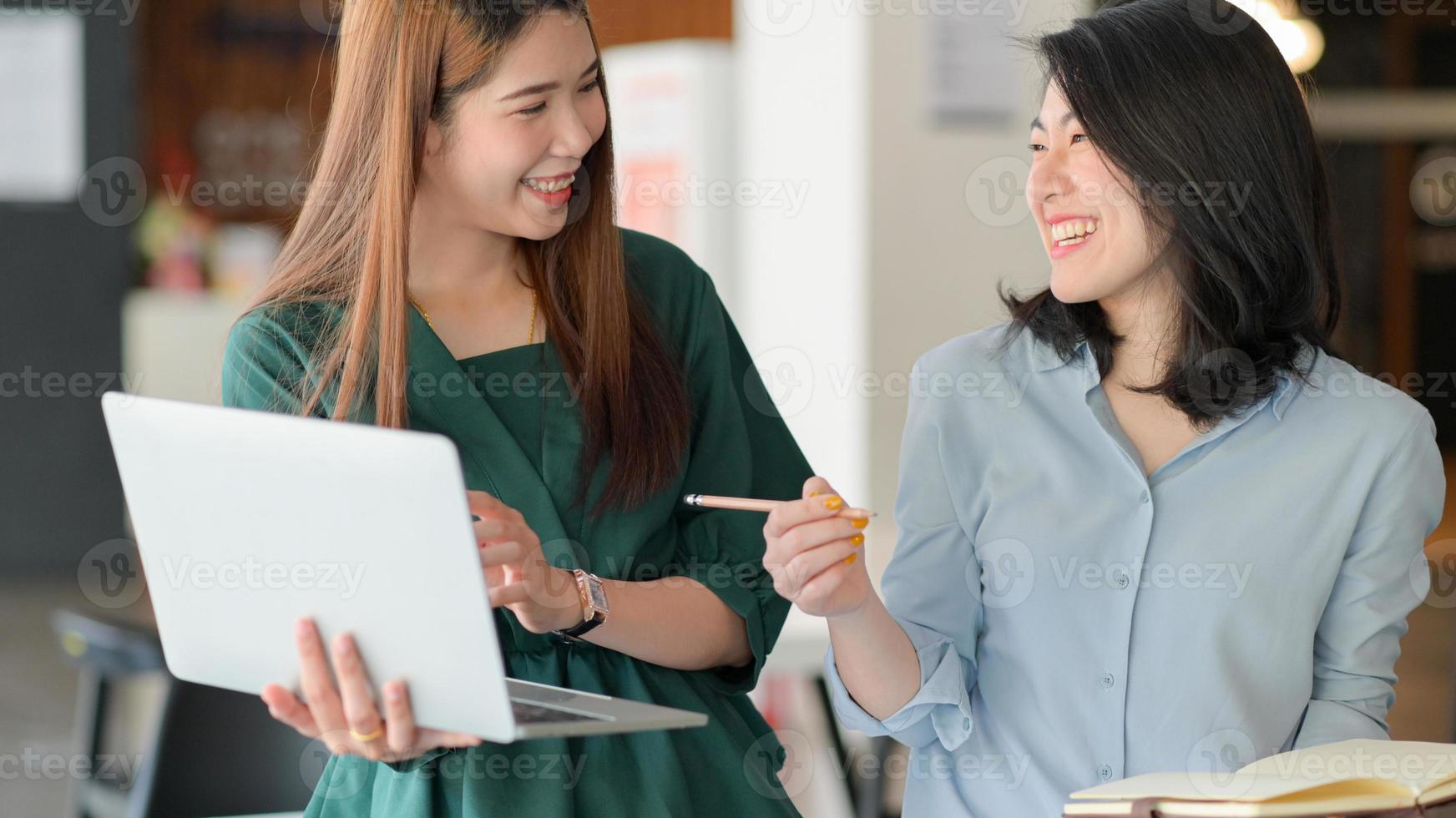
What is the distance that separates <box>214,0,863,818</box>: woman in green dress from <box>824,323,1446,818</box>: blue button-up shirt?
160 mm

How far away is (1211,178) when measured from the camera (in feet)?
4.53

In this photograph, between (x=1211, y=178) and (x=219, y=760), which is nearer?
(x=1211, y=178)

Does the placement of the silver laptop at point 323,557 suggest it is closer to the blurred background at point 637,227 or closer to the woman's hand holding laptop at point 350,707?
the woman's hand holding laptop at point 350,707

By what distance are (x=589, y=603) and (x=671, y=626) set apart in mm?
102

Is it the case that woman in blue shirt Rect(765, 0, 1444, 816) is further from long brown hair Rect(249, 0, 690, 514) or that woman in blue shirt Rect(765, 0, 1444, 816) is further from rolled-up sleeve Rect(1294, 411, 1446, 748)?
long brown hair Rect(249, 0, 690, 514)

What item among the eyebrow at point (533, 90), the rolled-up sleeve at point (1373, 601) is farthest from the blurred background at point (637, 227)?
the eyebrow at point (533, 90)

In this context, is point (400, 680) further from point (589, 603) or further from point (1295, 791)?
point (1295, 791)

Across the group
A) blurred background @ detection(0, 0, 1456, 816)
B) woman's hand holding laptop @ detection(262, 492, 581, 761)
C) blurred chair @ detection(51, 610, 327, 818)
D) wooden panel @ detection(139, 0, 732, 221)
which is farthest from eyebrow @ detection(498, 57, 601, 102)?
wooden panel @ detection(139, 0, 732, 221)

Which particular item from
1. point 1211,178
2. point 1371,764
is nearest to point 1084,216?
point 1211,178

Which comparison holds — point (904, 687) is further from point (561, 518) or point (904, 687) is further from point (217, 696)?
point (217, 696)

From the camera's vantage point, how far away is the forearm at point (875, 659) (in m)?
1.31

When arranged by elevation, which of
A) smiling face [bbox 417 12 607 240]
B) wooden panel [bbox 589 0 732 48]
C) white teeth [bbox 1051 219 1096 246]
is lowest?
white teeth [bbox 1051 219 1096 246]

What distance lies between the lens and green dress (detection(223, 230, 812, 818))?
1.33 meters

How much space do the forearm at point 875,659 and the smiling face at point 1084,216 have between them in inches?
14.3
